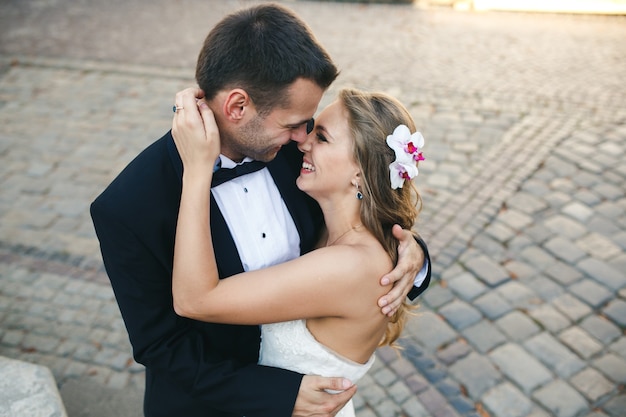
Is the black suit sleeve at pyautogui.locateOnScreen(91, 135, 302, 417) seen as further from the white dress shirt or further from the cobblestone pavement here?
the cobblestone pavement

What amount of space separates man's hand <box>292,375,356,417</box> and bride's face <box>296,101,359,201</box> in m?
0.86

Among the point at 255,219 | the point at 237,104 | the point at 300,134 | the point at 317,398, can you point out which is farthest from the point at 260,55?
the point at 317,398

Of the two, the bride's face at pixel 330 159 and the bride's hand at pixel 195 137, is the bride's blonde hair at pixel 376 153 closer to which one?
the bride's face at pixel 330 159

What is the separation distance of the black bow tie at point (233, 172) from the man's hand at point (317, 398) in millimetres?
934

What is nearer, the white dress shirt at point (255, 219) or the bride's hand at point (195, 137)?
the bride's hand at point (195, 137)

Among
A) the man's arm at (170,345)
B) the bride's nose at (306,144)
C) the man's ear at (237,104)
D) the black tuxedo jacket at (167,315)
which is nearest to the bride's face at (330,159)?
the bride's nose at (306,144)

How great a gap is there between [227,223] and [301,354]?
0.70 m

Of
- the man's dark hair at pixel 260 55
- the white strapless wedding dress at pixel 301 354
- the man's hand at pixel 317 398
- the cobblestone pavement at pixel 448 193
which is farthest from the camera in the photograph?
the cobblestone pavement at pixel 448 193

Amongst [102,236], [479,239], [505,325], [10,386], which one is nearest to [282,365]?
[102,236]

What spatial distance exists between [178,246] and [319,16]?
10.5 m

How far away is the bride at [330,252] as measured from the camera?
2.09 meters

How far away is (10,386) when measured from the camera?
316cm

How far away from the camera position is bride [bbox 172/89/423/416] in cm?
209

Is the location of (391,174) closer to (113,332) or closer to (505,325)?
(505,325)
